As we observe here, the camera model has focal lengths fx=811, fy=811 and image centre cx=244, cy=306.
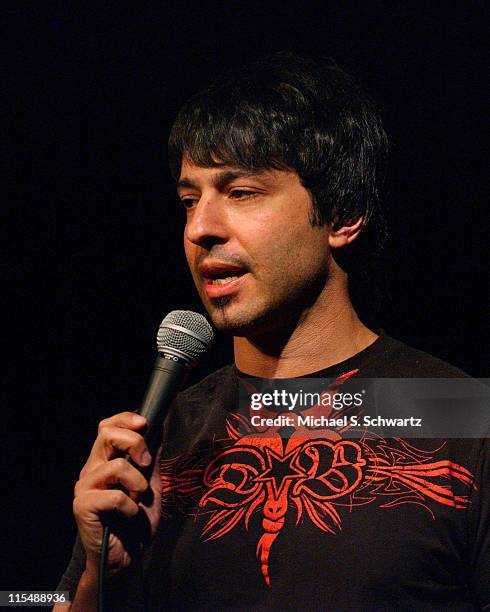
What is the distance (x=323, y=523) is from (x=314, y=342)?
39cm

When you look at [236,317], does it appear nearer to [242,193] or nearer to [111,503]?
[242,193]

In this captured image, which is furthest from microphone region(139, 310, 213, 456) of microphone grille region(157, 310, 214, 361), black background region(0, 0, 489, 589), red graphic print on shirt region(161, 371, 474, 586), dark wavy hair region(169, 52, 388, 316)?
black background region(0, 0, 489, 589)

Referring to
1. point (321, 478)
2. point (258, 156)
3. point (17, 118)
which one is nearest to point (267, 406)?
point (321, 478)

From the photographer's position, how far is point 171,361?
4.44 ft

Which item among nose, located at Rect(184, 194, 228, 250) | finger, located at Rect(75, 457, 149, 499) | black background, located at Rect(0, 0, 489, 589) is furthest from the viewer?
black background, located at Rect(0, 0, 489, 589)

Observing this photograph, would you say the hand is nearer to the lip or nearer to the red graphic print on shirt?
the red graphic print on shirt

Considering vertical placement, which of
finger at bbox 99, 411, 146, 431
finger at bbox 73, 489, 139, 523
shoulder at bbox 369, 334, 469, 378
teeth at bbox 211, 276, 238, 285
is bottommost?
finger at bbox 73, 489, 139, 523

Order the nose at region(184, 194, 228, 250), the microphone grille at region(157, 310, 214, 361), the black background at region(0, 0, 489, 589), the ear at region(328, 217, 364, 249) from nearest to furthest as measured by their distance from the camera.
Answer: the microphone grille at region(157, 310, 214, 361) → the nose at region(184, 194, 228, 250) → the ear at region(328, 217, 364, 249) → the black background at region(0, 0, 489, 589)

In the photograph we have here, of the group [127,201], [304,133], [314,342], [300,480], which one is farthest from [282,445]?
[127,201]

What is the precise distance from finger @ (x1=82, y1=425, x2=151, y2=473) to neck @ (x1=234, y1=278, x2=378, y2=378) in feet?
1.66

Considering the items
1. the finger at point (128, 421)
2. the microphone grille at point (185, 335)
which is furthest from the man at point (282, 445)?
the microphone grille at point (185, 335)

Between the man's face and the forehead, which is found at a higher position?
the forehead

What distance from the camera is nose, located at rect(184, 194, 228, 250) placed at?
5.27 ft

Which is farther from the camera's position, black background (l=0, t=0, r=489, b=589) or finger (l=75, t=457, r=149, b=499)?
black background (l=0, t=0, r=489, b=589)
